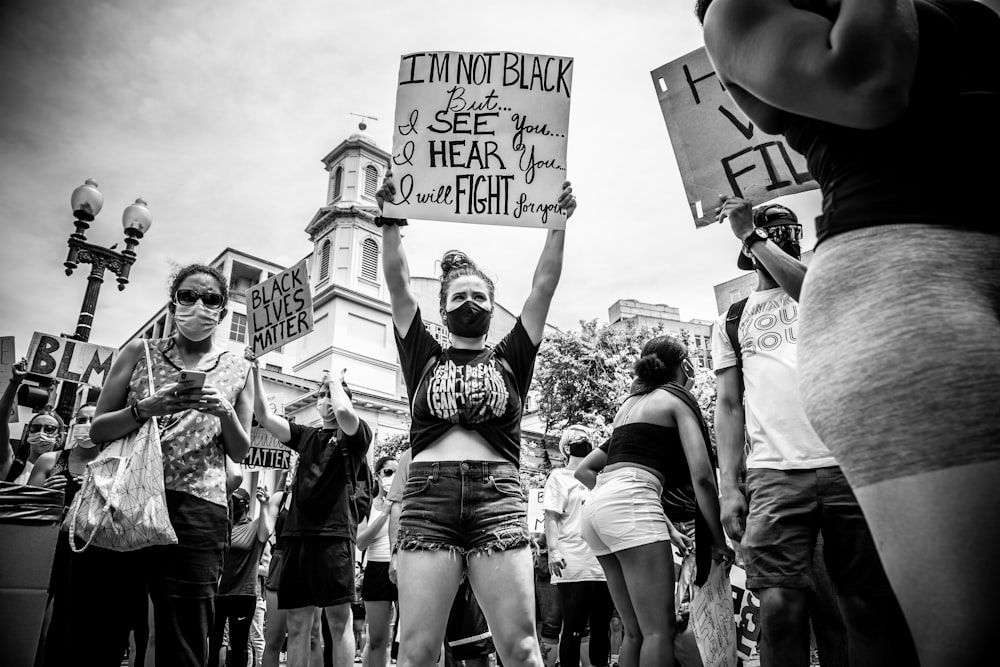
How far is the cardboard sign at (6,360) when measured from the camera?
569 cm

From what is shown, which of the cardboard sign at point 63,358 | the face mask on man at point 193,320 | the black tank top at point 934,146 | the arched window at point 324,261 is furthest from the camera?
the arched window at point 324,261

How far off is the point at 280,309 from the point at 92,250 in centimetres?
614

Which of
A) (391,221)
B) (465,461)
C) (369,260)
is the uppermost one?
(369,260)

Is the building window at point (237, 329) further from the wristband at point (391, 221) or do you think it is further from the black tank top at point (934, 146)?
the black tank top at point (934, 146)

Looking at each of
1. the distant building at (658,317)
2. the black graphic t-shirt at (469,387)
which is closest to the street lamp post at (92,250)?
the black graphic t-shirt at (469,387)

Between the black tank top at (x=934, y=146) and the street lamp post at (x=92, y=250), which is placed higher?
the street lamp post at (x=92, y=250)

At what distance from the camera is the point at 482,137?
14.2 ft

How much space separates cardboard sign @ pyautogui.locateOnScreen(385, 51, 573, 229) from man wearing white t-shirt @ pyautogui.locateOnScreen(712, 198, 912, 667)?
127 centimetres

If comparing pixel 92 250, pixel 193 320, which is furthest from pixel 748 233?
pixel 92 250

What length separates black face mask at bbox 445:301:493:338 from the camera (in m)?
3.77

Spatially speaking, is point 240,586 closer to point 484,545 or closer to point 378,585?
point 378,585

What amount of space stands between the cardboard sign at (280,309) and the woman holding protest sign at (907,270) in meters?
5.31

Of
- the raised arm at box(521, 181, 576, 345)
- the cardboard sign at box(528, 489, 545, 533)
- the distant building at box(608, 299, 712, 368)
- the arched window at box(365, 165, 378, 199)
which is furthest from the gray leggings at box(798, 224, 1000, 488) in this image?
the distant building at box(608, 299, 712, 368)

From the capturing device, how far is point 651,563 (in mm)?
3961
